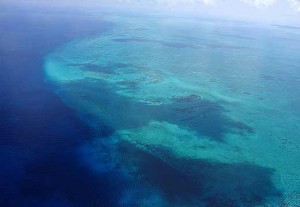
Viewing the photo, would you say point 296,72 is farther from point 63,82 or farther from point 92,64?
point 63,82

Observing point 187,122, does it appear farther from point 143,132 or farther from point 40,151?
point 40,151

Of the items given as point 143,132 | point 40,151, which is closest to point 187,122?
point 143,132

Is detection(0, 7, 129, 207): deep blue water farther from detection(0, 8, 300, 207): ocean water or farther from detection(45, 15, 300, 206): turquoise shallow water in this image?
detection(45, 15, 300, 206): turquoise shallow water

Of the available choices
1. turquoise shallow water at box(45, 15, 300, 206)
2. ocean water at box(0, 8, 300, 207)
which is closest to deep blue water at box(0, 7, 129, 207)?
ocean water at box(0, 8, 300, 207)

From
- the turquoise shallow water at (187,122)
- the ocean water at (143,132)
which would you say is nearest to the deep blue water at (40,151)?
the ocean water at (143,132)

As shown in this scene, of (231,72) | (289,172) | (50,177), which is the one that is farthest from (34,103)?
(231,72)

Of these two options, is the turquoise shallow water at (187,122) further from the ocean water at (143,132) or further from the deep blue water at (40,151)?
the deep blue water at (40,151)
